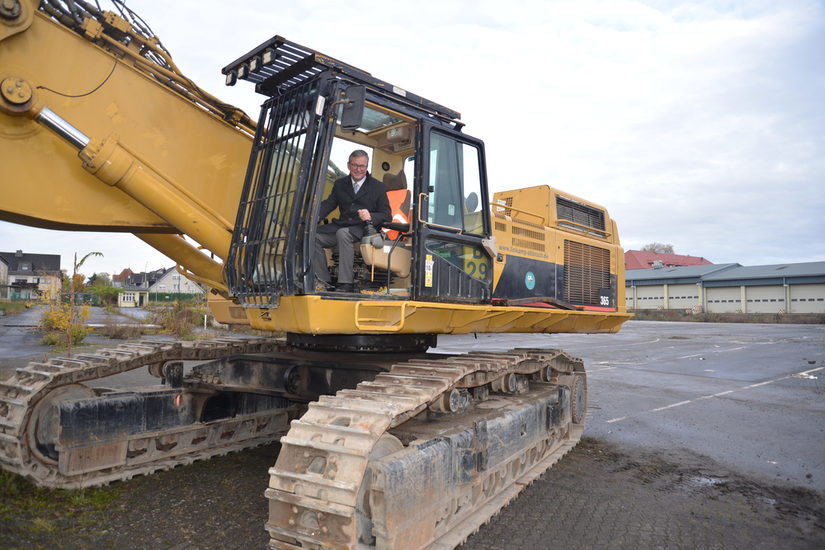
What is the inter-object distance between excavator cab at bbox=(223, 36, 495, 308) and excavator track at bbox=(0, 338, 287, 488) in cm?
198

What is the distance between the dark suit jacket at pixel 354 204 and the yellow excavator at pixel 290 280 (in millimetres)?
172

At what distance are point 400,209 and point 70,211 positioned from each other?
2.62 m

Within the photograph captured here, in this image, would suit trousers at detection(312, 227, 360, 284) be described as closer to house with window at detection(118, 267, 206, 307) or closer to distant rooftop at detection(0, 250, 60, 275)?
house with window at detection(118, 267, 206, 307)

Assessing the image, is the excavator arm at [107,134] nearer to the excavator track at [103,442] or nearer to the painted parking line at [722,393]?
the excavator track at [103,442]

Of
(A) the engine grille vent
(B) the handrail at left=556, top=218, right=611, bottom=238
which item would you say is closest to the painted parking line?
(A) the engine grille vent

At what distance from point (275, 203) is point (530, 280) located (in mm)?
3076

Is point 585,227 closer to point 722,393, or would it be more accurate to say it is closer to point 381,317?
point 381,317

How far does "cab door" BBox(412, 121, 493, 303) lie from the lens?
4.75 m

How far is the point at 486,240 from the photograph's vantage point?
213 inches

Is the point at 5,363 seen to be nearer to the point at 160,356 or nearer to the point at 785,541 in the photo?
the point at 160,356

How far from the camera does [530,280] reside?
6.32m

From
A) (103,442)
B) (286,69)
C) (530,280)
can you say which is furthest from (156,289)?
(286,69)

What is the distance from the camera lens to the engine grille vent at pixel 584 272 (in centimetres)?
706

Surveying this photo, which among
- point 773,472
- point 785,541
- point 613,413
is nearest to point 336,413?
point 785,541
